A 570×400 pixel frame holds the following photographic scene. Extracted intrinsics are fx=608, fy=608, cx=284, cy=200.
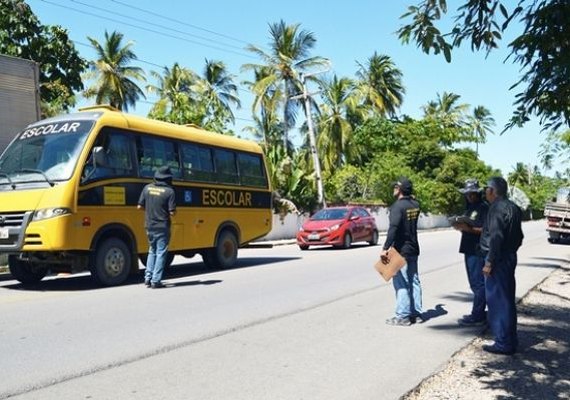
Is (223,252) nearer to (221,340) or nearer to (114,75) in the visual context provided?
(221,340)

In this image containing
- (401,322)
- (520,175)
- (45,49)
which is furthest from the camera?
(520,175)

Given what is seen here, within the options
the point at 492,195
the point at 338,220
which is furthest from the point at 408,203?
the point at 338,220

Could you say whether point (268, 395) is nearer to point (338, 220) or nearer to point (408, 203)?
point (408, 203)

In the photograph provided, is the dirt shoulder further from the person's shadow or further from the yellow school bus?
the yellow school bus

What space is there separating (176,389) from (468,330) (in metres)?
3.94

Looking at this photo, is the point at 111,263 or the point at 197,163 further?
the point at 197,163

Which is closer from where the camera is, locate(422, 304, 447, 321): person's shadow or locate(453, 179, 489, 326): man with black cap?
locate(453, 179, 489, 326): man with black cap

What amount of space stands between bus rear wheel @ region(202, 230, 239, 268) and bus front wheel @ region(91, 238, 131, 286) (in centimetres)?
282

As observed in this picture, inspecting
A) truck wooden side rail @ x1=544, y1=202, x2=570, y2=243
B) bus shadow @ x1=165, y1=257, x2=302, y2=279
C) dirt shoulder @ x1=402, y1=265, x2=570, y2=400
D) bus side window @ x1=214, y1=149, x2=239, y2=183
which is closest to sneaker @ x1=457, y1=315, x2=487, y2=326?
dirt shoulder @ x1=402, y1=265, x2=570, y2=400

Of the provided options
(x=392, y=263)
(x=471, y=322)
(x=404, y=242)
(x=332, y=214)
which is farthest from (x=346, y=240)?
(x=392, y=263)

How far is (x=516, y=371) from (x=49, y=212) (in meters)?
7.20

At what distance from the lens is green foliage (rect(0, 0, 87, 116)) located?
1889 centimetres

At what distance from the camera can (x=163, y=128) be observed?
12.1 m

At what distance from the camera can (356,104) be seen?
159ft
